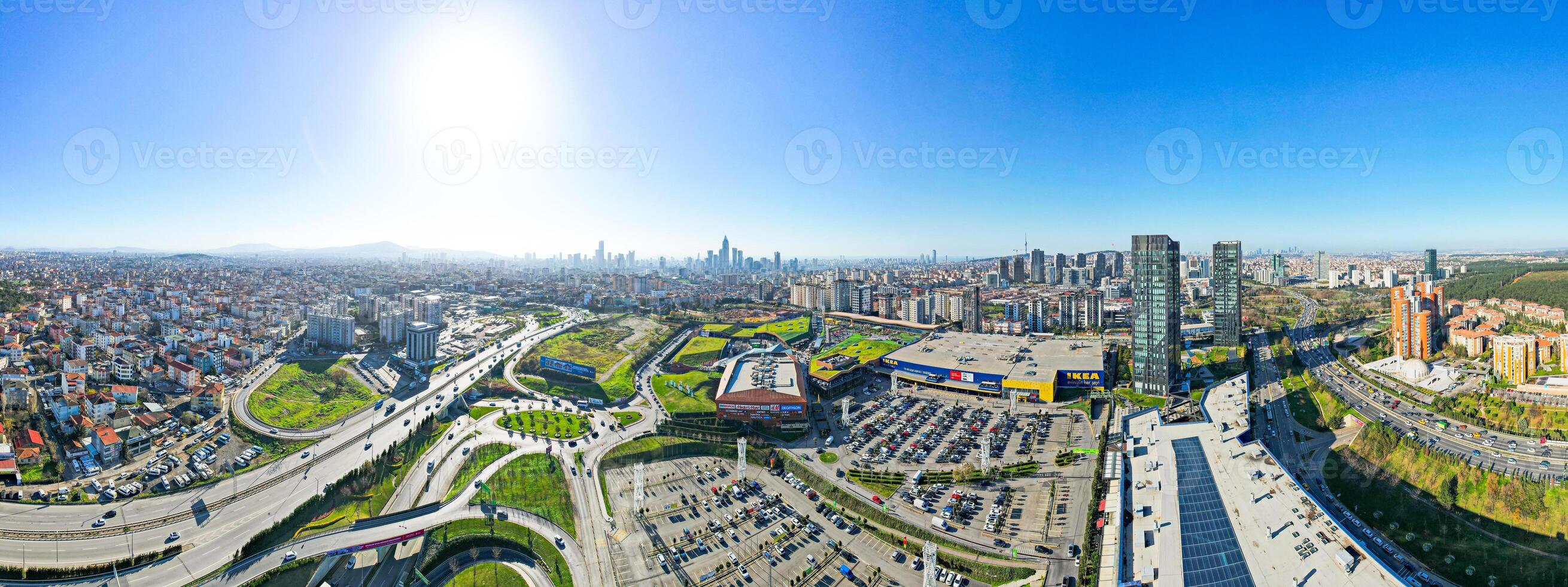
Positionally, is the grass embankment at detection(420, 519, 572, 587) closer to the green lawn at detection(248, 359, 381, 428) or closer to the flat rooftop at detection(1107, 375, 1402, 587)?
the green lawn at detection(248, 359, 381, 428)

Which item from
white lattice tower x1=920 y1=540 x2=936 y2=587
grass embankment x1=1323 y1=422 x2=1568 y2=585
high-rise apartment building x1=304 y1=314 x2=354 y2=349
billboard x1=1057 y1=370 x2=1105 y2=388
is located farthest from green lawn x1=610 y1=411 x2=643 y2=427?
grass embankment x1=1323 y1=422 x2=1568 y2=585

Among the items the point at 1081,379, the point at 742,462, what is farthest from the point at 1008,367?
the point at 742,462

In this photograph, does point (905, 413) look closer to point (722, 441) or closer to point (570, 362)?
point (722, 441)

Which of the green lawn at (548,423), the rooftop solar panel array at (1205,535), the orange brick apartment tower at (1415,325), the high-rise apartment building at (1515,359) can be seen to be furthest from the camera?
the orange brick apartment tower at (1415,325)

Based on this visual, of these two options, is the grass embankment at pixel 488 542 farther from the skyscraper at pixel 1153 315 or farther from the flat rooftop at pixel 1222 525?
the skyscraper at pixel 1153 315

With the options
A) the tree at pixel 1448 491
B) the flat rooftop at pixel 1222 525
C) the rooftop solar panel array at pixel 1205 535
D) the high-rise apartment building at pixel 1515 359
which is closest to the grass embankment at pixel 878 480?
the flat rooftop at pixel 1222 525
